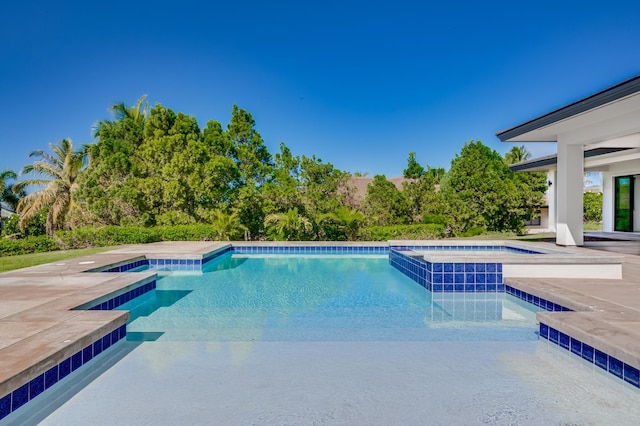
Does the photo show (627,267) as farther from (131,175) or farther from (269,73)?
(269,73)

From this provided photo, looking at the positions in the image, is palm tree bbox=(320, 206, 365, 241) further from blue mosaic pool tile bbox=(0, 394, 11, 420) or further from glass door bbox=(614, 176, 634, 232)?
blue mosaic pool tile bbox=(0, 394, 11, 420)

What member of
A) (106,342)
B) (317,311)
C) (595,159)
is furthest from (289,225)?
(595,159)

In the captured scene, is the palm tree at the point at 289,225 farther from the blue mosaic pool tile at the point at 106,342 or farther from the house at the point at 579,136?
the blue mosaic pool tile at the point at 106,342

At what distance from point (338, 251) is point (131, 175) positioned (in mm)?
9196

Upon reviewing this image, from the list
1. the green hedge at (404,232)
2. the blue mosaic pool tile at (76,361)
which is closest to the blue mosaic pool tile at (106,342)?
the blue mosaic pool tile at (76,361)

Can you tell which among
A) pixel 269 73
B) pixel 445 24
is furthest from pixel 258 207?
pixel 445 24

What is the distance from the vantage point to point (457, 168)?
18.7 meters

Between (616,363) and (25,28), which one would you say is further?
(25,28)

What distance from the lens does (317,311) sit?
5859 millimetres

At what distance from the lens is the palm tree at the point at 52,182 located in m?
19.2

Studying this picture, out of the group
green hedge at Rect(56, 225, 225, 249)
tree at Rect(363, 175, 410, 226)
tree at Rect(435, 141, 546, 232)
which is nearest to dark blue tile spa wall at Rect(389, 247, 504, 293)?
green hedge at Rect(56, 225, 225, 249)

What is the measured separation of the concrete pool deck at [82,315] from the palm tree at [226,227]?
27.1 ft

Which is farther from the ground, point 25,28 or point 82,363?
point 25,28

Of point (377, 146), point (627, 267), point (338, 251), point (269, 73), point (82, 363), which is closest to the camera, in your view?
point (82, 363)
